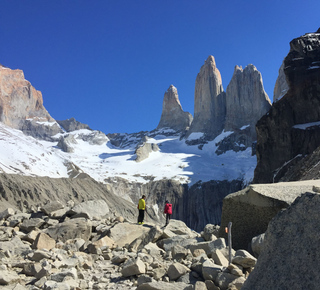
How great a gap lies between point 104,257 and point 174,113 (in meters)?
185

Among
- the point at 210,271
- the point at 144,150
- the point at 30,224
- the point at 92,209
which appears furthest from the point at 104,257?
the point at 144,150

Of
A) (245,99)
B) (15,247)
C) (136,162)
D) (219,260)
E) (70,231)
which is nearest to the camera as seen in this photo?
(219,260)

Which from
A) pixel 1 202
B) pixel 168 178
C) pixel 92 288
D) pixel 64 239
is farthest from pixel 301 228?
pixel 168 178

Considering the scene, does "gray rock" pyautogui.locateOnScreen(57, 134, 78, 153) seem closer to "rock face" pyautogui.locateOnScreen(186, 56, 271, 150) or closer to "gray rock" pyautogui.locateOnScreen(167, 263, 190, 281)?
"rock face" pyautogui.locateOnScreen(186, 56, 271, 150)

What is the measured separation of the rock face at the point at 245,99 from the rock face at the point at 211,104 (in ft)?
19.1

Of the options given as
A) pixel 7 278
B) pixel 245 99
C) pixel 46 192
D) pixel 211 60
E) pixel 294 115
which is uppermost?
pixel 211 60

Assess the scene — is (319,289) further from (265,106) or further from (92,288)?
(265,106)

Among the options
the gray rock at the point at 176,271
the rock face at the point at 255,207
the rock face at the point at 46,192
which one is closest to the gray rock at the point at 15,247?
the gray rock at the point at 176,271

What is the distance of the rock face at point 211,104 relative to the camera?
6383 inches

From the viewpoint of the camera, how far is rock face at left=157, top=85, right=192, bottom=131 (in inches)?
7431

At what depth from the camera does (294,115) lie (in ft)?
155

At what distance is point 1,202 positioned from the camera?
51.5m

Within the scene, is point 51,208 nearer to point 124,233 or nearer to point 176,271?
point 124,233

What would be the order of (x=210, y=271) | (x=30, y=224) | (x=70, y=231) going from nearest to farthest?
(x=210, y=271), (x=70, y=231), (x=30, y=224)
